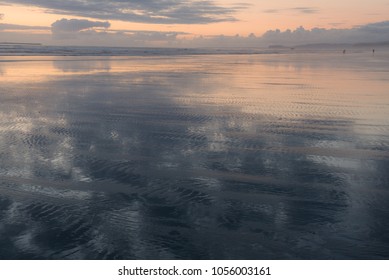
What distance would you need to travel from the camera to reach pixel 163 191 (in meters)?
6.83

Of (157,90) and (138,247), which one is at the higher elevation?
(157,90)

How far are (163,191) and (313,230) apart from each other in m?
2.69

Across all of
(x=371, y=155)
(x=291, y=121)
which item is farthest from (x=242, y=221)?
(x=291, y=121)

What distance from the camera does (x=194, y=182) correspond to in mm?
7246

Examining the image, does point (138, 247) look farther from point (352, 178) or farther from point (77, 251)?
point (352, 178)

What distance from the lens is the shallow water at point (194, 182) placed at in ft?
16.9

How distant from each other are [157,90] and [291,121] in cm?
914

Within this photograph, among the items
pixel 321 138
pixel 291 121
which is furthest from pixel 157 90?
pixel 321 138

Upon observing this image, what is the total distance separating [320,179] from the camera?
7406mm

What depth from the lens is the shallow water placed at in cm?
516

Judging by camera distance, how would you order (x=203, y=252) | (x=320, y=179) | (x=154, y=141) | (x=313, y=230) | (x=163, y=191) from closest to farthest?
1. (x=203, y=252)
2. (x=313, y=230)
3. (x=163, y=191)
4. (x=320, y=179)
5. (x=154, y=141)

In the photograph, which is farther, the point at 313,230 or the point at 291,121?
the point at 291,121

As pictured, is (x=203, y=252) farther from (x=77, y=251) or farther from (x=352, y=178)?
(x=352, y=178)

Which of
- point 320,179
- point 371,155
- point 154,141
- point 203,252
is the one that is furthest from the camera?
point 154,141
